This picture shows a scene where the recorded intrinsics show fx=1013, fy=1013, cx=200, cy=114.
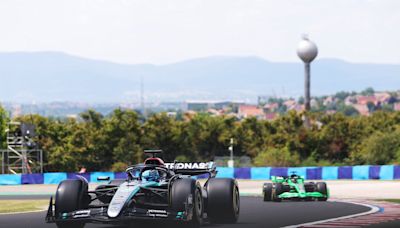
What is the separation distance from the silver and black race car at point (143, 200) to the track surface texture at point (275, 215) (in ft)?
2.24

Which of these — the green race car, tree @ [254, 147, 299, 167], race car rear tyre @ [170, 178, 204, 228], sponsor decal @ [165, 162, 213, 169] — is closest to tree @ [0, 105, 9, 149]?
tree @ [254, 147, 299, 167]

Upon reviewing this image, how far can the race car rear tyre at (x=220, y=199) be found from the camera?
22234 mm

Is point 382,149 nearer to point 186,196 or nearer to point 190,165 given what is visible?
point 190,165

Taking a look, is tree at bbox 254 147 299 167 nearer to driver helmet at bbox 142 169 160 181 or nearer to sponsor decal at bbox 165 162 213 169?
sponsor decal at bbox 165 162 213 169

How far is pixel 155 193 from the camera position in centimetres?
2061

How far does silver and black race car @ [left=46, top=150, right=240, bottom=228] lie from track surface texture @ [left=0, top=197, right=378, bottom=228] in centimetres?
68

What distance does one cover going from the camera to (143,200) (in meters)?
20.7

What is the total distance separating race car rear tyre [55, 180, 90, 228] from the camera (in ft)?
65.6

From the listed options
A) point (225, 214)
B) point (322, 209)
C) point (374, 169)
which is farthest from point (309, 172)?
point (225, 214)

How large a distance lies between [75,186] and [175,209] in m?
2.11

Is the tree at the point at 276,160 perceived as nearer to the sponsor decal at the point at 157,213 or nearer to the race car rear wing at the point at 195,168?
the race car rear wing at the point at 195,168

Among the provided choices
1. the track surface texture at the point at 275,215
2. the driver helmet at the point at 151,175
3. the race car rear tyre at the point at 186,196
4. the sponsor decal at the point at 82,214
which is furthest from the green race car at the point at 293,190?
the sponsor decal at the point at 82,214

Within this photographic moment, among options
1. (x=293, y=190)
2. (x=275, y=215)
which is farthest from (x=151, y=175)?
(x=293, y=190)

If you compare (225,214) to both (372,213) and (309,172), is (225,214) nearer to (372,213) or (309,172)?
(372,213)
